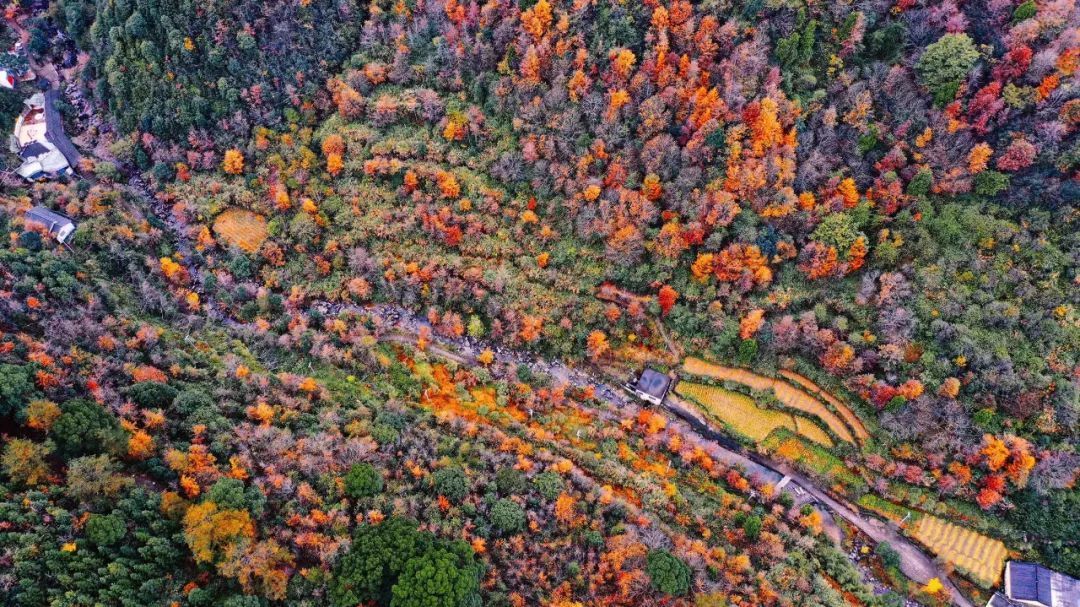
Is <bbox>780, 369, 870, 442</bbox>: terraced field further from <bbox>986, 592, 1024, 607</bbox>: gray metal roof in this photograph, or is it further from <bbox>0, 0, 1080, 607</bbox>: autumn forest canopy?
<bbox>986, 592, 1024, 607</bbox>: gray metal roof

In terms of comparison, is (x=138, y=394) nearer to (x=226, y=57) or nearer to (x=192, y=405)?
(x=192, y=405)

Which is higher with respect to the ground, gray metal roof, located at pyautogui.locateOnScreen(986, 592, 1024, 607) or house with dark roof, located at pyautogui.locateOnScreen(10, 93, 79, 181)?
house with dark roof, located at pyautogui.locateOnScreen(10, 93, 79, 181)

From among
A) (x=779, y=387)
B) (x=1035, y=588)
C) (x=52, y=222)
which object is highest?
(x=779, y=387)

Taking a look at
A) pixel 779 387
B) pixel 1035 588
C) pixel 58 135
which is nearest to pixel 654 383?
pixel 779 387

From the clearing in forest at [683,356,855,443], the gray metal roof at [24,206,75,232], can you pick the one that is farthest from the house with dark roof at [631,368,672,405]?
the gray metal roof at [24,206,75,232]

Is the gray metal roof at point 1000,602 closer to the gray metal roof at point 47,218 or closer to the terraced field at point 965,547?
the terraced field at point 965,547

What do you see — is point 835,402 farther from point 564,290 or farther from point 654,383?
point 564,290
